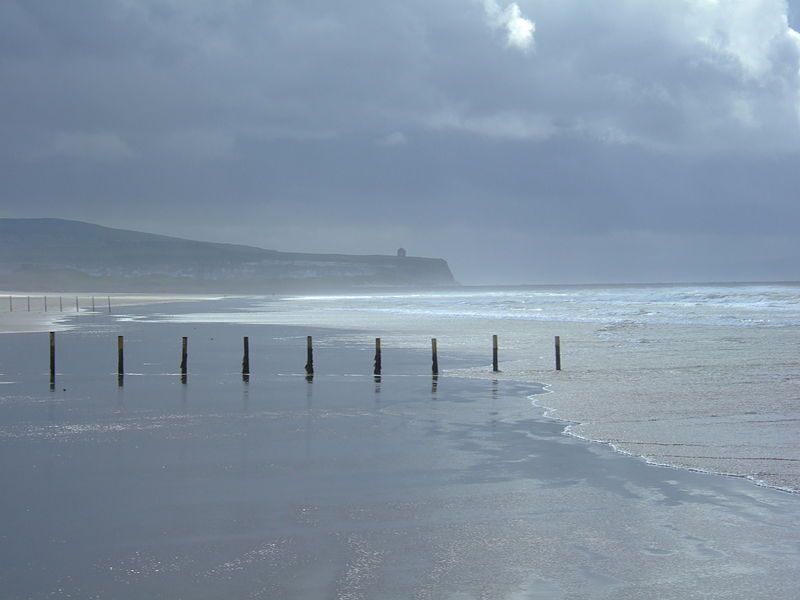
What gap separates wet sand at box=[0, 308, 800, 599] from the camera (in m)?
7.52

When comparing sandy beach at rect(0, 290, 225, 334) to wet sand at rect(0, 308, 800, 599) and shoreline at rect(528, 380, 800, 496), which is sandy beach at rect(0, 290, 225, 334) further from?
shoreline at rect(528, 380, 800, 496)

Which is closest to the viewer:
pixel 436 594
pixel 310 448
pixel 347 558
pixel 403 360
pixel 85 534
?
pixel 436 594

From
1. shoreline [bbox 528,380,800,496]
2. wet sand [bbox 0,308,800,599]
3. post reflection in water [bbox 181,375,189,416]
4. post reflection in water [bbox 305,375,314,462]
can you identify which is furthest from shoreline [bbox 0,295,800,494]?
post reflection in water [bbox 181,375,189,416]

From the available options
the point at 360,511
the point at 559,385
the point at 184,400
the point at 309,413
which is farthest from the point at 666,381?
the point at 360,511

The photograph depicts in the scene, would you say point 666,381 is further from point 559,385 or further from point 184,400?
point 184,400

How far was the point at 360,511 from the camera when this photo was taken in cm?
974

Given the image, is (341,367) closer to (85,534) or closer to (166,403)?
(166,403)

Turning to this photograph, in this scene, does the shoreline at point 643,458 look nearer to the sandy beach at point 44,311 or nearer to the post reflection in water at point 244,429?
the post reflection in water at point 244,429

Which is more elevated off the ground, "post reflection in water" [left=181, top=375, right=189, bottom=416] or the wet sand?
the wet sand

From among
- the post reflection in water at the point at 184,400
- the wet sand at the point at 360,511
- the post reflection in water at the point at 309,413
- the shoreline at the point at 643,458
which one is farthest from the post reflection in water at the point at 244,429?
the shoreline at the point at 643,458

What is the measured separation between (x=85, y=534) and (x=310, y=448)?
5.03 m

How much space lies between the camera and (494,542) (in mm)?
8578

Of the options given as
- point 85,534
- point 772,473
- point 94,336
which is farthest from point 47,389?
point 94,336

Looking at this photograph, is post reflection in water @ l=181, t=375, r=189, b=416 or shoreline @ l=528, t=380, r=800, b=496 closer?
shoreline @ l=528, t=380, r=800, b=496
